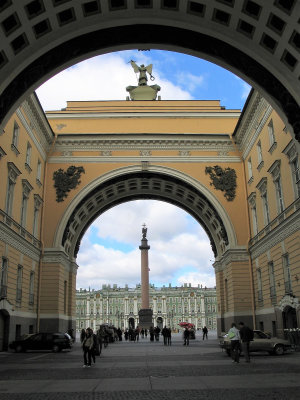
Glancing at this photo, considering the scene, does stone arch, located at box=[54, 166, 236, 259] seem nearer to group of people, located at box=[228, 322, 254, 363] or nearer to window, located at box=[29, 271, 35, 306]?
window, located at box=[29, 271, 35, 306]

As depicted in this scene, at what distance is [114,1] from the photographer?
1617 cm

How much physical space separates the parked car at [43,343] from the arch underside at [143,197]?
33.4 feet

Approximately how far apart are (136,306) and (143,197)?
403ft

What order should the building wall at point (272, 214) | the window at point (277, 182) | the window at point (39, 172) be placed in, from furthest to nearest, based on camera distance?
the window at point (39, 172)
the window at point (277, 182)
the building wall at point (272, 214)

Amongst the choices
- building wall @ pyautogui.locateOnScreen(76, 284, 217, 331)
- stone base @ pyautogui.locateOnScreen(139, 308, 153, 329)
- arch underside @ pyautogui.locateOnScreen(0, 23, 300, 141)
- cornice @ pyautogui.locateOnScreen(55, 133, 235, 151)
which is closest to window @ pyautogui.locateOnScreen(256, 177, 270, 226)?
cornice @ pyautogui.locateOnScreen(55, 133, 235, 151)

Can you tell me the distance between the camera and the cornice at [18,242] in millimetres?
27938

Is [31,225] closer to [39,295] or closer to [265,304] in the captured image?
[39,295]

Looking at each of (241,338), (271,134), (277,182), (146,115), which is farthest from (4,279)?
(146,115)

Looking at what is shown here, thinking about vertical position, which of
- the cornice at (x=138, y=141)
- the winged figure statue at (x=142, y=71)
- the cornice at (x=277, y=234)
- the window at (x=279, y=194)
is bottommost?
the cornice at (x=277, y=234)

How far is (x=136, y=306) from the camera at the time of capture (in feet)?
533

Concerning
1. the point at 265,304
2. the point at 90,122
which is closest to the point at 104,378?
the point at 265,304

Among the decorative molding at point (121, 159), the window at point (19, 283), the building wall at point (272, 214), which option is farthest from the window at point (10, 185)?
the building wall at point (272, 214)

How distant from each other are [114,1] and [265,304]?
24346mm

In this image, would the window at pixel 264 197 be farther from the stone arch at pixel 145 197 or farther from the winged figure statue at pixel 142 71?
the winged figure statue at pixel 142 71
